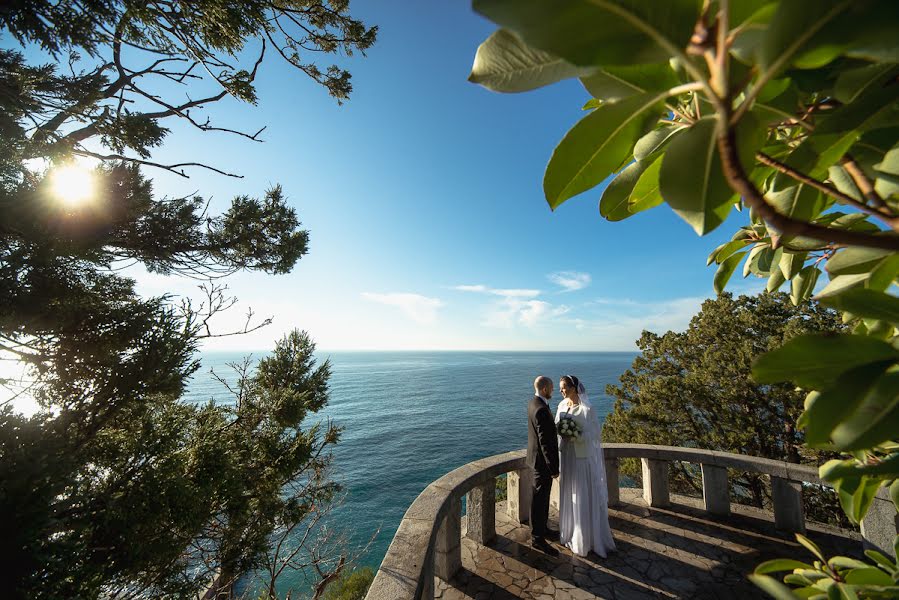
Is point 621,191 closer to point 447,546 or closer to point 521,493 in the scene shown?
point 447,546

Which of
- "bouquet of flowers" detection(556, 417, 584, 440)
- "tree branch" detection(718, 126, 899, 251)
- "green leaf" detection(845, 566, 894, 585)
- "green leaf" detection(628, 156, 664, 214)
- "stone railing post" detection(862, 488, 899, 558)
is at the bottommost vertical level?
"stone railing post" detection(862, 488, 899, 558)

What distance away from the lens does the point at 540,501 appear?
14.0 feet

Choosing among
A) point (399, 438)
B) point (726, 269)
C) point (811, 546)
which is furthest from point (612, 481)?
point (399, 438)

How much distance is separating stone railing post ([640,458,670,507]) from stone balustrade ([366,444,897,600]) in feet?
0.04

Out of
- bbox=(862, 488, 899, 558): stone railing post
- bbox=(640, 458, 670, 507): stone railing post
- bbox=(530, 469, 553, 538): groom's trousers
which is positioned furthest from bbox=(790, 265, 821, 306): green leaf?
bbox=(640, 458, 670, 507): stone railing post

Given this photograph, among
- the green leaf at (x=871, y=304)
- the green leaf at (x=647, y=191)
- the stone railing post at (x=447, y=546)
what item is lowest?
the stone railing post at (x=447, y=546)

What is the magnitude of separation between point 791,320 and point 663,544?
37.9ft

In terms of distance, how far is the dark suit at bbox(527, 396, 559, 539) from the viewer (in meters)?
4.16

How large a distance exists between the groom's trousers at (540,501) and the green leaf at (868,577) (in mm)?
3673

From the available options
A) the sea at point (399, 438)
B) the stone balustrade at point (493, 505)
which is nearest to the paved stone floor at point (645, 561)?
the stone balustrade at point (493, 505)

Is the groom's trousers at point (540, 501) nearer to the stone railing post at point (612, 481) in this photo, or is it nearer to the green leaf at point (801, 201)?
the stone railing post at point (612, 481)

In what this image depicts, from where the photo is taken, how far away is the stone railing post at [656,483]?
5055 millimetres

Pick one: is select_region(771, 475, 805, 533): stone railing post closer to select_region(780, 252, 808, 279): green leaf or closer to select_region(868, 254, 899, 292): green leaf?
select_region(780, 252, 808, 279): green leaf

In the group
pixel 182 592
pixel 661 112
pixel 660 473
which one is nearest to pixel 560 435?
pixel 660 473
